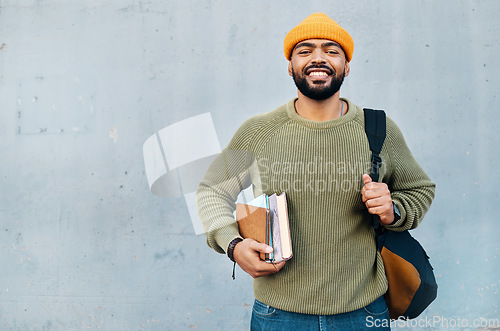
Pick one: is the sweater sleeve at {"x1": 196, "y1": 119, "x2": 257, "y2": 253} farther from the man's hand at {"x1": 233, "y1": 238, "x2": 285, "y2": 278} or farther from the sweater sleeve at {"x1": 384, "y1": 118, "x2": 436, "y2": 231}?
the sweater sleeve at {"x1": 384, "y1": 118, "x2": 436, "y2": 231}

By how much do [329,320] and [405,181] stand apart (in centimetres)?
55

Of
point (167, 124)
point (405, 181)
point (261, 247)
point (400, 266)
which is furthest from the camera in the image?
point (167, 124)

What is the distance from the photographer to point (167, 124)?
2.90 m

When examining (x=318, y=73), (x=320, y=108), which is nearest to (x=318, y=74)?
(x=318, y=73)

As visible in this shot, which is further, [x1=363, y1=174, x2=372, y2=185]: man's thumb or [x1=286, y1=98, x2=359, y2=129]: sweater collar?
[x1=286, y1=98, x2=359, y2=129]: sweater collar

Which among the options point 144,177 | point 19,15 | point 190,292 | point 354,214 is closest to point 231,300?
point 190,292

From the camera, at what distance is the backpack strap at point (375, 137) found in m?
1.63

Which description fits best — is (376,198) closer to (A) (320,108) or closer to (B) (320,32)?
(A) (320,108)

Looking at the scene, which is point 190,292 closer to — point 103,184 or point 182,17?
point 103,184

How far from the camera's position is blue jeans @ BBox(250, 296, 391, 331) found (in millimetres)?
1587

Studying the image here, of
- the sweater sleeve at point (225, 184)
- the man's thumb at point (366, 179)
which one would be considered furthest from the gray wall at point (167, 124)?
the man's thumb at point (366, 179)

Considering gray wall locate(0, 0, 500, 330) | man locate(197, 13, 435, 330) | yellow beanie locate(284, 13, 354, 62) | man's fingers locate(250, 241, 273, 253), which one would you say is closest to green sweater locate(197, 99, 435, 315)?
man locate(197, 13, 435, 330)

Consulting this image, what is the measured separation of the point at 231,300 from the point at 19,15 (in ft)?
7.05

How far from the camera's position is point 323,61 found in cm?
166
